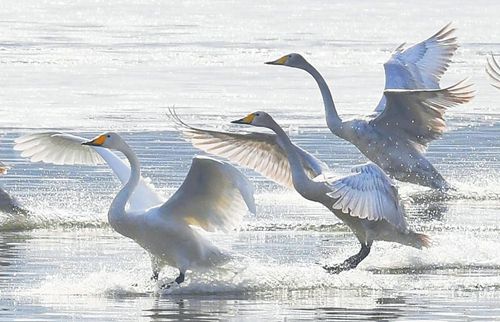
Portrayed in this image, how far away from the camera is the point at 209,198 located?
43.9ft

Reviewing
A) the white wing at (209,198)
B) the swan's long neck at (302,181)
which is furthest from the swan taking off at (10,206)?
the white wing at (209,198)

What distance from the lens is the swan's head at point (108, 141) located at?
13586mm

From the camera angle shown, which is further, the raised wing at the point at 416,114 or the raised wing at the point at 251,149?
the raised wing at the point at 416,114

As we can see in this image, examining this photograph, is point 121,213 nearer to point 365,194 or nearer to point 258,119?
point 258,119

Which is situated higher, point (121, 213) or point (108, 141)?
point (108, 141)

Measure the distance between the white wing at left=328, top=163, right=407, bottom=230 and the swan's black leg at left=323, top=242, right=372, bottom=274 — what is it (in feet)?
1.45

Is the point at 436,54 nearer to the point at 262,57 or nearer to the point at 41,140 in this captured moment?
the point at 41,140

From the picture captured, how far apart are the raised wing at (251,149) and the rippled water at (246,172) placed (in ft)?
1.87

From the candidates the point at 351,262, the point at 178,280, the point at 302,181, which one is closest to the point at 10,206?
the point at 302,181

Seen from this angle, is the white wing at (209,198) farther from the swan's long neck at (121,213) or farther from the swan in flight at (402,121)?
the swan in flight at (402,121)

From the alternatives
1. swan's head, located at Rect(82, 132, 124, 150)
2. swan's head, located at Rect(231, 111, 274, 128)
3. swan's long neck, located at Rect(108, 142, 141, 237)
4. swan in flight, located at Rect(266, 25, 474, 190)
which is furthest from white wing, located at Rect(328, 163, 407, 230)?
swan in flight, located at Rect(266, 25, 474, 190)

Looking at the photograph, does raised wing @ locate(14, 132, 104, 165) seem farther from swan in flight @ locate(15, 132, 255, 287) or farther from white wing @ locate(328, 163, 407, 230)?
white wing @ locate(328, 163, 407, 230)

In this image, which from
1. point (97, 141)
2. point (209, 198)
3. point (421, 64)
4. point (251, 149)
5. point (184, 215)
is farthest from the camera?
point (421, 64)

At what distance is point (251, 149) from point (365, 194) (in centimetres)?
224
